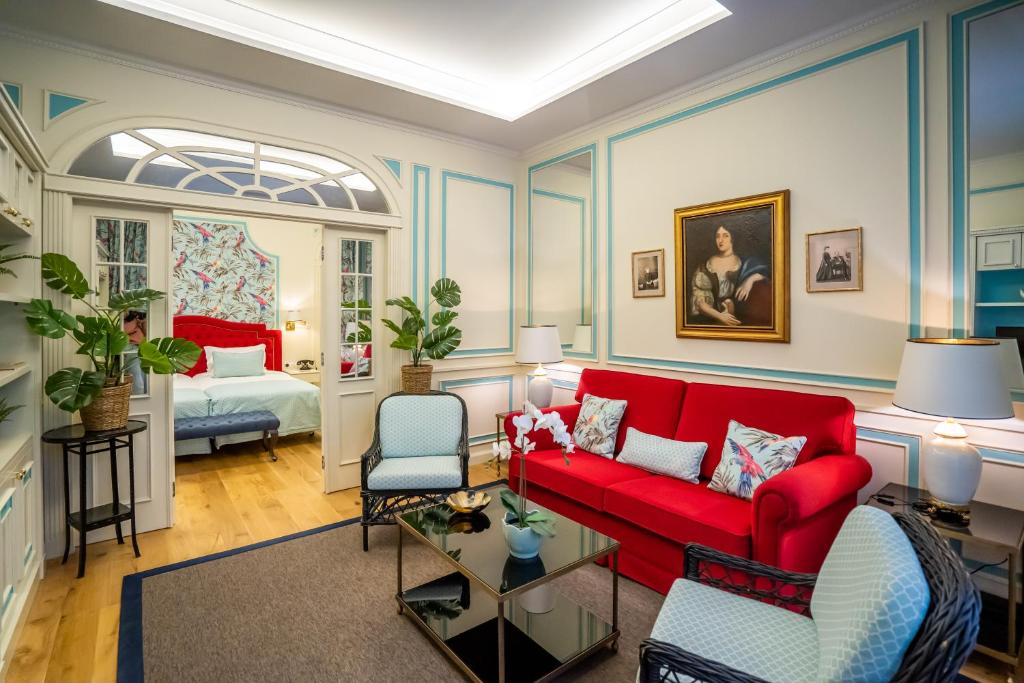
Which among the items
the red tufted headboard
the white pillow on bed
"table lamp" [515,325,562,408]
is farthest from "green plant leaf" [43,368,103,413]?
the red tufted headboard

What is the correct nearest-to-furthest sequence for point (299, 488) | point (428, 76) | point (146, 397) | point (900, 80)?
1. point (900, 80)
2. point (146, 397)
3. point (428, 76)
4. point (299, 488)

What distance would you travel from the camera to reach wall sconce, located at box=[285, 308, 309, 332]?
6930 millimetres

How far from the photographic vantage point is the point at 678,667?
124cm

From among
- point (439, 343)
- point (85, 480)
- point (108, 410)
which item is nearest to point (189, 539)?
point (85, 480)

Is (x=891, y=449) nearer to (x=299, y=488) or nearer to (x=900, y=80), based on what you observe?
(x=900, y=80)

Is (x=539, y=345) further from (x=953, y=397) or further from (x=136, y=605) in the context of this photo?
(x=136, y=605)

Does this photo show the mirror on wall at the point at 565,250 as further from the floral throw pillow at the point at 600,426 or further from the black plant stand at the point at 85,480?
the black plant stand at the point at 85,480

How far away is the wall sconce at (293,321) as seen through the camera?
6.93 metres

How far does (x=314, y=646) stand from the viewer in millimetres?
2100

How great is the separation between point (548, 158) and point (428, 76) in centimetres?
128

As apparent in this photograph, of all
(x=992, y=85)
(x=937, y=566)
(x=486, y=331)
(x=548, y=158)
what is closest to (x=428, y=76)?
(x=548, y=158)

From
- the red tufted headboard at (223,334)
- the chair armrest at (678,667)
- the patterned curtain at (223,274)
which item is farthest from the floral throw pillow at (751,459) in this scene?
the patterned curtain at (223,274)

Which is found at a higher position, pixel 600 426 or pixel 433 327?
pixel 433 327

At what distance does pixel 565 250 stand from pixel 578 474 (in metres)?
2.19
